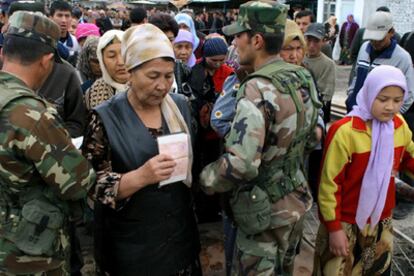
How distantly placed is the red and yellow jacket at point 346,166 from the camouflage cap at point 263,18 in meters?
0.73

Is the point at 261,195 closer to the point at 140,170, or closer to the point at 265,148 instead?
the point at 265,148

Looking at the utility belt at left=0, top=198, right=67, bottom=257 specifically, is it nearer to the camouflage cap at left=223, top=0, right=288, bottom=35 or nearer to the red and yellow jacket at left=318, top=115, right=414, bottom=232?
the camouflage cap at left=223, top=0, right=288, bottom=35

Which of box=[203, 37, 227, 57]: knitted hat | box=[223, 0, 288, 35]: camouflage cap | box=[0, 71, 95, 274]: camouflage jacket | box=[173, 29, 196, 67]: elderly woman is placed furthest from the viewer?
box=[173, 29, 196, 67]: elderly woman

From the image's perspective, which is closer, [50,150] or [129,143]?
[50,150]

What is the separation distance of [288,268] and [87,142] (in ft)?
4.16

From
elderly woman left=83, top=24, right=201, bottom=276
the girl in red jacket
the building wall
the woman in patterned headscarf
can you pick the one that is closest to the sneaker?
the girl in red jacket

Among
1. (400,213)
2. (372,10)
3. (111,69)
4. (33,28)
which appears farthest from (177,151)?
(372,10)

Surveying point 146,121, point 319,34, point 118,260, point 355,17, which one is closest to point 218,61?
point 319,34

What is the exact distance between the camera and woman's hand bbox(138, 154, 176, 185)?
1698 mm

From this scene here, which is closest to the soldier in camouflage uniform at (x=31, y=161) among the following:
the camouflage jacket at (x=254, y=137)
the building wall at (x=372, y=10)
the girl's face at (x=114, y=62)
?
the camouflage jacket at (x=254, y=137)

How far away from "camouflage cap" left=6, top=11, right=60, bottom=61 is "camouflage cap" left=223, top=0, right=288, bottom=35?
903mm

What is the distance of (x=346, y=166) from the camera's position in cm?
233

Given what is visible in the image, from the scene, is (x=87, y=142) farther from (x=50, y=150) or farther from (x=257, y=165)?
(x=257, y=165)

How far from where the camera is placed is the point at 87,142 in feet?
6.15
